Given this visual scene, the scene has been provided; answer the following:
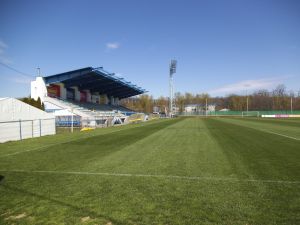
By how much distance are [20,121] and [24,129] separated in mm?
1266

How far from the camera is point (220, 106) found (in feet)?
590

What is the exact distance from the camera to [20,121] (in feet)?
71.1

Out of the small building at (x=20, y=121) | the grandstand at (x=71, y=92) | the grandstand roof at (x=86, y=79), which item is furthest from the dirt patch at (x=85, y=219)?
the grandstand roof at (x=86, y=79)

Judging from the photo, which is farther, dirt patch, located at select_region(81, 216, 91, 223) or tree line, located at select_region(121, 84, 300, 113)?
tree line, located at select_region(121, 84, 300, 113)

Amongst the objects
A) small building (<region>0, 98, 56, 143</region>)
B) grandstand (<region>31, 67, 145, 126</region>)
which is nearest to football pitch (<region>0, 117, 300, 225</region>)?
small building (<region>0, 98, 56, 143</region>)

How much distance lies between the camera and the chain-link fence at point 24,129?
2026 centimetres

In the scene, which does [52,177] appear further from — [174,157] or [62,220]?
[174,157]

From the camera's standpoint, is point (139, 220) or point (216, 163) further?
point (216, 163)

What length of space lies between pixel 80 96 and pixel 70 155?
168 feet

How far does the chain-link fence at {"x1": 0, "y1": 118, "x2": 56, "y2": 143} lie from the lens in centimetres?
2026

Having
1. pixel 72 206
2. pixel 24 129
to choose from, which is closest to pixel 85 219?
pixel 72 206

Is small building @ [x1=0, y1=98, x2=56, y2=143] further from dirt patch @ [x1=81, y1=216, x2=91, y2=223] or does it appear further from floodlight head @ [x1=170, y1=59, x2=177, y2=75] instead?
floodlight head @ [x1=170, y1=59, x2=177, y2=75]

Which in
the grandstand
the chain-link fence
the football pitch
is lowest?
the football pitch

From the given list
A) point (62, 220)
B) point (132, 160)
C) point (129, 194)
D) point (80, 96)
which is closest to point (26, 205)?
point (62, 220)
